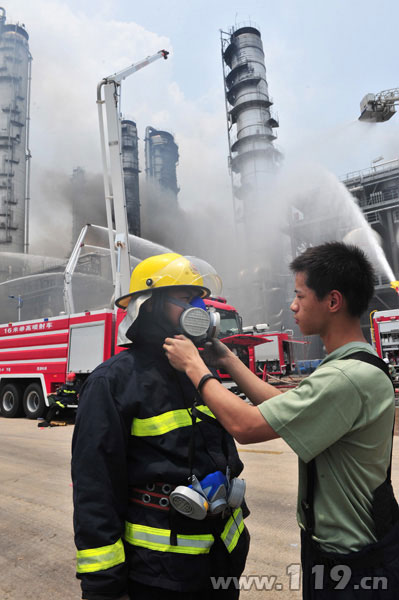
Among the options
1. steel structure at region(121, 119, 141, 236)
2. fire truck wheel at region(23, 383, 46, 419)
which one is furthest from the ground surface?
steel structure at region(121, 119, 141, 236)

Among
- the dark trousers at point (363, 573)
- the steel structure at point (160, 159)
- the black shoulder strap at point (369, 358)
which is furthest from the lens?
the steel structure at point (160, 159)

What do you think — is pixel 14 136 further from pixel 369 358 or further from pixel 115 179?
pixel 369 358

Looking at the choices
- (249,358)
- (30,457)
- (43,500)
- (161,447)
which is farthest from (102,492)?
(249,358)

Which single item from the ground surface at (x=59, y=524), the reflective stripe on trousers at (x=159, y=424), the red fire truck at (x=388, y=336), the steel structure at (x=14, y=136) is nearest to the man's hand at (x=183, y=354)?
the reflective stripe on trousers at (x=159, y=424)

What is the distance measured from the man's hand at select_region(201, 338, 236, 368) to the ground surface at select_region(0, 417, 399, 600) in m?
1.78

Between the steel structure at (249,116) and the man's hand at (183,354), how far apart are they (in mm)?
42884

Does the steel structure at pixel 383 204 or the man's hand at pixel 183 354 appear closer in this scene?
→ the man's hand at pixel 183 354

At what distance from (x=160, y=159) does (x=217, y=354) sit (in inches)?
2446

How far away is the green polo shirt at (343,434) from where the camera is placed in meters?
1.26

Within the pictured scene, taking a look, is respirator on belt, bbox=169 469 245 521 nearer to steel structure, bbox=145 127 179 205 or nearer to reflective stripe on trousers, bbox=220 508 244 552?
reflective stripe on trousers, bbox=220 508 244 552

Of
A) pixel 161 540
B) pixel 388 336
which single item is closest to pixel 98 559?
pixel 161 540

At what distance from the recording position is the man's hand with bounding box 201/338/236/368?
6.04 ft

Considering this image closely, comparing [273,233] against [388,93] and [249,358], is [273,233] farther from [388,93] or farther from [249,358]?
[249,358]

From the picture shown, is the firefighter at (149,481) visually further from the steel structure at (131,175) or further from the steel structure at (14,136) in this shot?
the steel structure at (14,136)
